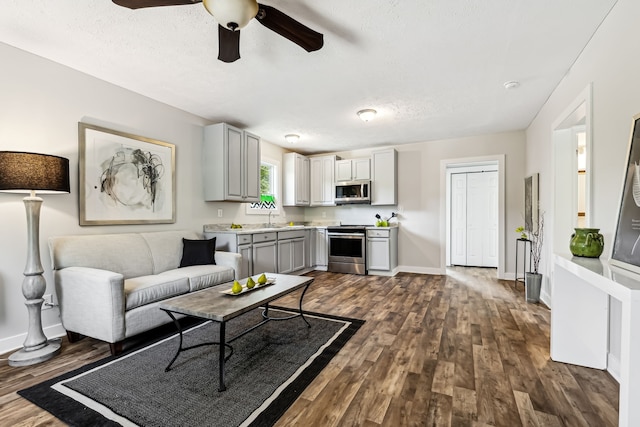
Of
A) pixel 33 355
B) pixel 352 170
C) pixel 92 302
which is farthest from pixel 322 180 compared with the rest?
pixel 33 355

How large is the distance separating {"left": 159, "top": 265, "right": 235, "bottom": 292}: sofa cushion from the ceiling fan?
210 cm

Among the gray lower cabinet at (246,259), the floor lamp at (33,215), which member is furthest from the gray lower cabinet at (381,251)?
the floor lamp at (33,215)

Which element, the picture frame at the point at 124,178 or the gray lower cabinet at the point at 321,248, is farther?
the gray lower cabinet at the point at 321,248

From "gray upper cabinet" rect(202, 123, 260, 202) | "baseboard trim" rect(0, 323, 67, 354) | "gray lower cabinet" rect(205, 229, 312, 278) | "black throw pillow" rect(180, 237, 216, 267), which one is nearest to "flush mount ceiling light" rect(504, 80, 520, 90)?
"gray upper cabinet" rect(202, 123, 260, 202)

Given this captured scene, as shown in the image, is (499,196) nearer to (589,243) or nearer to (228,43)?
(589,243)

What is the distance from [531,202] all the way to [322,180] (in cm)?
366

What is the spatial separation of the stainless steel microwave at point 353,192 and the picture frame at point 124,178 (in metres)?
3.20

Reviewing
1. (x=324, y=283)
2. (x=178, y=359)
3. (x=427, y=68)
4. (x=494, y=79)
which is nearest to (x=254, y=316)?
(x=178, y=359)

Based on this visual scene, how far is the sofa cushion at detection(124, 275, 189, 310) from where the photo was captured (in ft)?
7.96

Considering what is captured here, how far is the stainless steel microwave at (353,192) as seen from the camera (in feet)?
18.9

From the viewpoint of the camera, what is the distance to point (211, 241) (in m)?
3.67

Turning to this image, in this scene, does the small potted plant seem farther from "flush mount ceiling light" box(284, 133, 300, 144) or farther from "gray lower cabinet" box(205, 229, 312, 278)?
"flush mount ceiling light" box(284, 133, 300, 144)

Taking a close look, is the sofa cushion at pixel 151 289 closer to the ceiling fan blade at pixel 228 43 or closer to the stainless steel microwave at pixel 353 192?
the ceiling fan blade at pixel 228 43

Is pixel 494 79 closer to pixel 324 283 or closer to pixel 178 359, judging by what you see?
pixel 324 283
